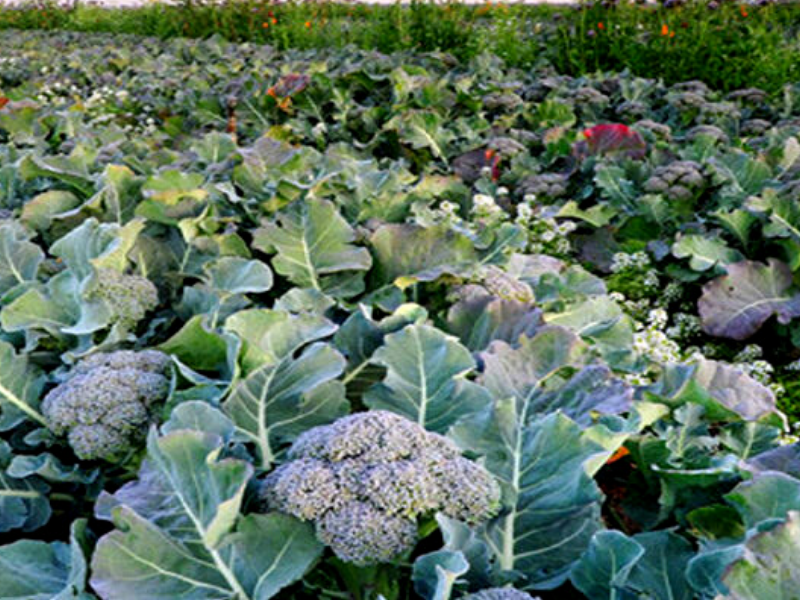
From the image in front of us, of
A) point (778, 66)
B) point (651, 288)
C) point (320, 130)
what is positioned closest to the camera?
point (651, 288)

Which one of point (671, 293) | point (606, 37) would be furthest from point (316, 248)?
point (606, 37)

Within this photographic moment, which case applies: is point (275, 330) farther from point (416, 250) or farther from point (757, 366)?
point (757, 366)

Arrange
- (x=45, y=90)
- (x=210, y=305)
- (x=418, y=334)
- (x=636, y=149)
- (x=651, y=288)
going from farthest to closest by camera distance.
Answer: (x=45, y=90), (x=636, y=149), (x=651, y=288), (x=210, y=305), (x=418, y=334)

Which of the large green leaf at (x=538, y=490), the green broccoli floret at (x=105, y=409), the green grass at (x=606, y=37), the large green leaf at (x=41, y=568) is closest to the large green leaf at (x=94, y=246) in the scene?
the green broccoli floret at (x=105, y=409)

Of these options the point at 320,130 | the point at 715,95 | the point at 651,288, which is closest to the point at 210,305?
the point at 651,288

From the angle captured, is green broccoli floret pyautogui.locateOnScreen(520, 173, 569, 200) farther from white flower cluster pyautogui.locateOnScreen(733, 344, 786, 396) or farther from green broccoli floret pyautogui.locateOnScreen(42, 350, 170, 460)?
green broccoli floret pyautogui.locateOnScreen(42, 350, 170, 460)

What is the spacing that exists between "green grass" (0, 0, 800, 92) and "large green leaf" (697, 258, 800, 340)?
3458mm

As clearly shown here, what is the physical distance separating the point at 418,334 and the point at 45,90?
19.2 feet

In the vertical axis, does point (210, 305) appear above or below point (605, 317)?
above

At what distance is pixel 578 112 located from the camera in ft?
19.2

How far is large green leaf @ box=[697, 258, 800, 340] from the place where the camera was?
3432 millimetres

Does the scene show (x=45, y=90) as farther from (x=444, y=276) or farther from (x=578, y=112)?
(x=444, y=276)

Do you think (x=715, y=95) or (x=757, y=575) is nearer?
(x=757, y=575)

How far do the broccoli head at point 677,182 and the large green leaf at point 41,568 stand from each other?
9.91 ft
